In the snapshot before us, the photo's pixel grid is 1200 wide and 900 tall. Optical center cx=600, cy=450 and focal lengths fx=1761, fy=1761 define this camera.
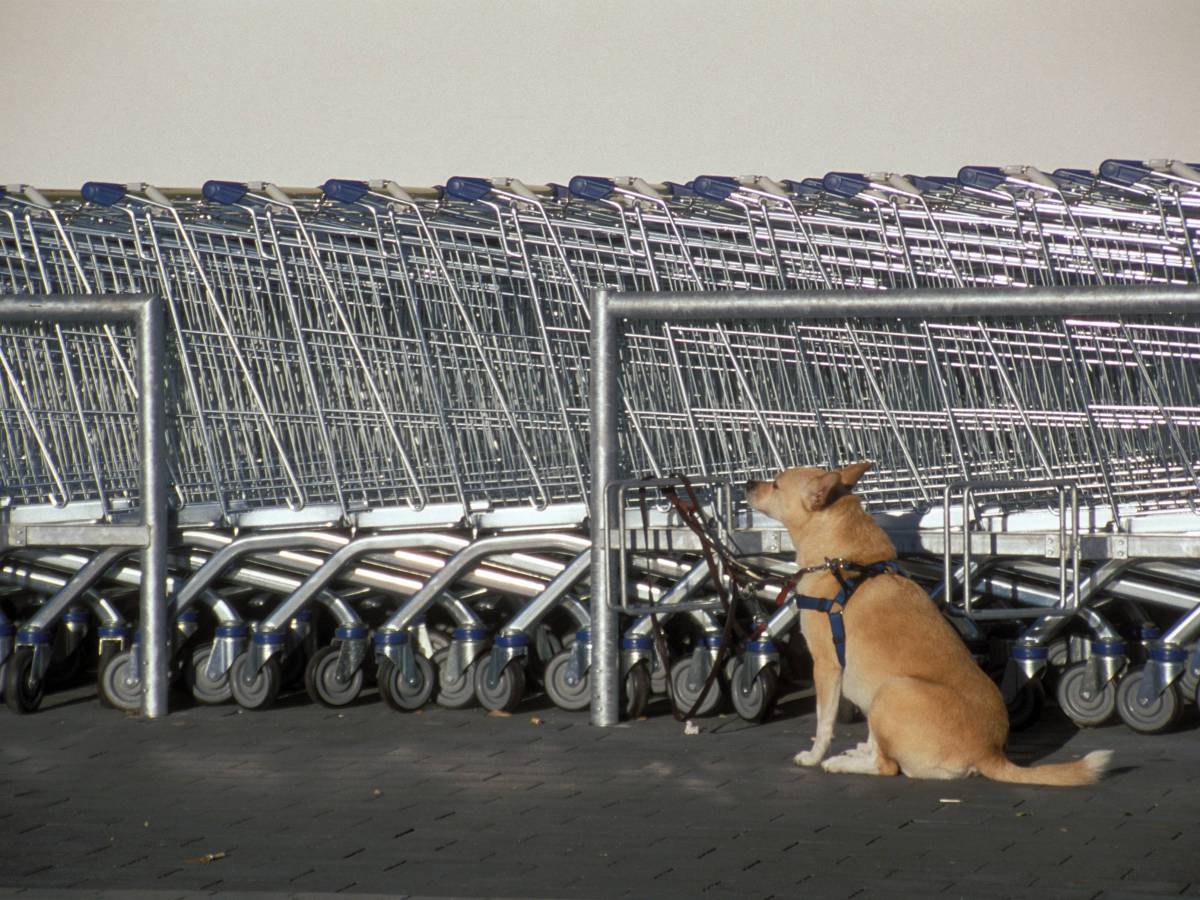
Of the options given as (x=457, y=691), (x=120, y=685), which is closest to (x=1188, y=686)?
(x=457, y=691)

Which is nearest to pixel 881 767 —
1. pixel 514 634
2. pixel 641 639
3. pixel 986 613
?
pixel 986 613

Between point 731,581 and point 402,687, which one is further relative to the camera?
point 402,687

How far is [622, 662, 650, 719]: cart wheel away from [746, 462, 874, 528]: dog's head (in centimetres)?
85

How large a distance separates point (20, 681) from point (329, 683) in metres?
1.11

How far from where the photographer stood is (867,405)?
21.9 feet

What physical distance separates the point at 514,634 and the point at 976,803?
1.95 metres

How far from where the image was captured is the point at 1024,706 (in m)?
6.01

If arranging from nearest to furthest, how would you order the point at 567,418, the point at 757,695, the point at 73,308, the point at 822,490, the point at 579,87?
the point at 822,490 → the point at 757,695 → the point at 73,308 → the point at 567,418 → the point at 579,87

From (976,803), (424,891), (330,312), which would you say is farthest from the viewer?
(330,312)

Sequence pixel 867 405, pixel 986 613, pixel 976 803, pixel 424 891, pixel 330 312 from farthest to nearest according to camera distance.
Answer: pixel 330 312, pixel 867 405, pixel 986 613, pixel 976 803, pixel 424 891

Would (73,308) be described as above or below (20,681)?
above

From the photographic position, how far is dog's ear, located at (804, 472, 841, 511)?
18.0 feet

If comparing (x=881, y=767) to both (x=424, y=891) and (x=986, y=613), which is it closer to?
(x=986, y=613)

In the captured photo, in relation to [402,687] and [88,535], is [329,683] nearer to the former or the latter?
[402,687]
